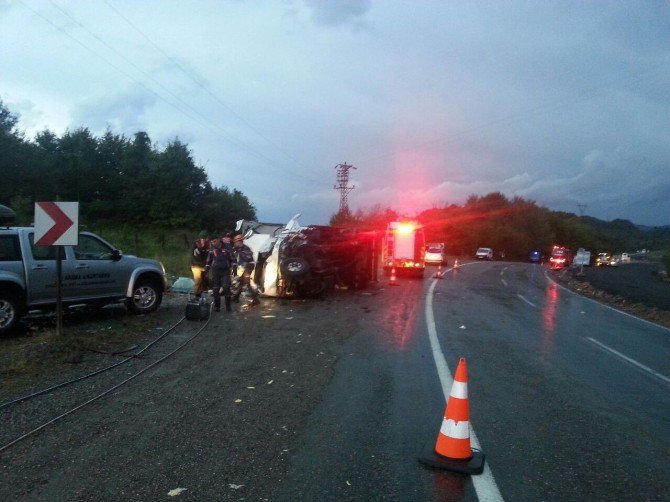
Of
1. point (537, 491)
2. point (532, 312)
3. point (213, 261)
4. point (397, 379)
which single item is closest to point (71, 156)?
point (213, 261)

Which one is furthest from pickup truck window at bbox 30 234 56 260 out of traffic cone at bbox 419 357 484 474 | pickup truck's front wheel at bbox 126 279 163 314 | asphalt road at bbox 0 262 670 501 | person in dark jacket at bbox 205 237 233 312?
traffic cone at bbox 419 357 484 474

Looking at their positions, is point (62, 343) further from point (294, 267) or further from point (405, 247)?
point (405, 247)

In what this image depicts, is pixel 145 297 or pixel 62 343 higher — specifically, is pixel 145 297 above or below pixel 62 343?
above

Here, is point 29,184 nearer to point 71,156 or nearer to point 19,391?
point 71,156

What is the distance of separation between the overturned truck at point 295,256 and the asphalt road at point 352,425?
5.19m

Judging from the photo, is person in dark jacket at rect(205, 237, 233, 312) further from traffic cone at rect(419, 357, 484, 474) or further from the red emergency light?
the red emergency light

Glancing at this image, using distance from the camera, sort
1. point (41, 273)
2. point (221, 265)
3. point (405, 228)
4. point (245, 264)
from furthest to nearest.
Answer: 1. point (405, 228)
2. point (245, 264)
3. point (221, 265)
4. point (41, 273)

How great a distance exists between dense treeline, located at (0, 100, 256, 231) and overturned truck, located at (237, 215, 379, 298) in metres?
27.8

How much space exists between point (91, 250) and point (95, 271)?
0.51 meters

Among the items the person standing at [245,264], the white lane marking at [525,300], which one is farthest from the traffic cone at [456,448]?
the white lane marking at [525,300]

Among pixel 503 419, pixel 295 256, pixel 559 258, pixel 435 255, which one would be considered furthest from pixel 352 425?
pixel 559 258

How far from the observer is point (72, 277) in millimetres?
10547

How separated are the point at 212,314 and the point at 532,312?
29.7 ft

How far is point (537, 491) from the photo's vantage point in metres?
4.19
